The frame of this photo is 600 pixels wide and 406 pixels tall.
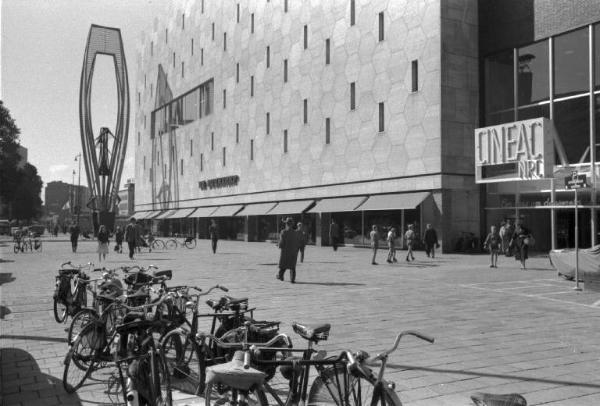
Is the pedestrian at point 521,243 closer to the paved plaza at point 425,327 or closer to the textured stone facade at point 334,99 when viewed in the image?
the paved plaza at point 425,327

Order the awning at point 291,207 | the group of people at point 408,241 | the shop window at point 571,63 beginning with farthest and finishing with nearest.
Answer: the awning at point 291,207 < the shop window at point 571,63 < the group of people at point 408,241

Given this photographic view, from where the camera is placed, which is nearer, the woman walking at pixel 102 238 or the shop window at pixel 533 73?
the woman walking at pixel 102 238

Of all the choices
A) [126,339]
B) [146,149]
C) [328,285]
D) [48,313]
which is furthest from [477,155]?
[146,149]

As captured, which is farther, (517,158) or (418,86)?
(418,86)

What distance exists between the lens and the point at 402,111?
29719 millimetres

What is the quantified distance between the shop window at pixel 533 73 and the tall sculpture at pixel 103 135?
47.4 metres

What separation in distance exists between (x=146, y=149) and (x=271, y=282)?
62.3 metres

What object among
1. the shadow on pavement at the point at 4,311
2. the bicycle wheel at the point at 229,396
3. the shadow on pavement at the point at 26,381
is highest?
the bicycle wheel at the point at 229,396

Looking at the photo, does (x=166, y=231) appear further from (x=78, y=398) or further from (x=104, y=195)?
(x=78, y=398)

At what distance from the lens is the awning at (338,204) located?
1267 inches

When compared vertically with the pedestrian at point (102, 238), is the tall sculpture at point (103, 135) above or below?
above

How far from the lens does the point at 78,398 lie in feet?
17.0

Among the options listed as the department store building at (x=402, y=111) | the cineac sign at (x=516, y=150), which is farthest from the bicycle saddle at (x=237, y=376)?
the cineac sign at (x=516, y=150)

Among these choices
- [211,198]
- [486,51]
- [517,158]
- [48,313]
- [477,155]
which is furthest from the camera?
[211,198]
